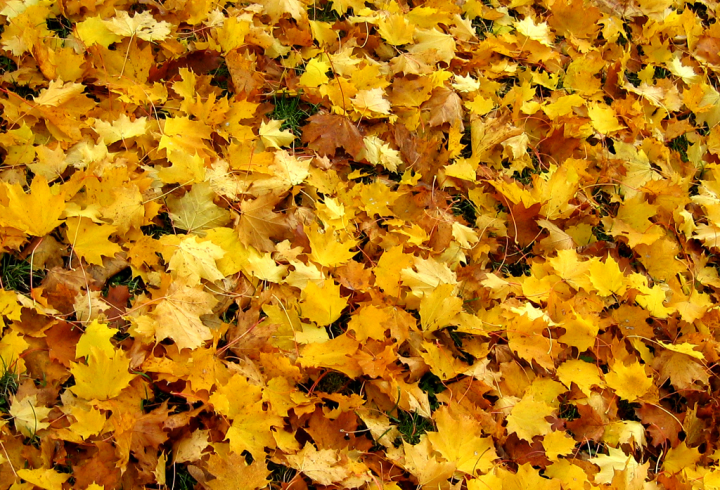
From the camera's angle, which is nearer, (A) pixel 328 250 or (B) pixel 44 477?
(B) pixel 44 477

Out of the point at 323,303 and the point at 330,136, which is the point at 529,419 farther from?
the point at 330,136

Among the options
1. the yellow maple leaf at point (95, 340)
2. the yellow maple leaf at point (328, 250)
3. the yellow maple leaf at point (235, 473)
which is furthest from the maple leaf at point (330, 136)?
the yellow maple leaf at point (235, 473)

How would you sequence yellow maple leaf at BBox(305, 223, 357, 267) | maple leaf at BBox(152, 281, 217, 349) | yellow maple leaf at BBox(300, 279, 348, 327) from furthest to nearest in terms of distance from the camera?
yellow maple leaf at BBox(305, 223, 357, 267) < yellow maple leaf at BBox(300, 279, 348, 327) < maple leaf at BBox(152, 281, 217, 349)

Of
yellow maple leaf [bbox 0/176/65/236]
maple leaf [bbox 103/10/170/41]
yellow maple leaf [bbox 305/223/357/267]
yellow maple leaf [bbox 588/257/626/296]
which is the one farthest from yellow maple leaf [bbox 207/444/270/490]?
maple leaf [bbox 103/10/170/41]

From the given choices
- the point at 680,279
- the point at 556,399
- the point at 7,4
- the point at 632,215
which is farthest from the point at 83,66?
the point at 680,279

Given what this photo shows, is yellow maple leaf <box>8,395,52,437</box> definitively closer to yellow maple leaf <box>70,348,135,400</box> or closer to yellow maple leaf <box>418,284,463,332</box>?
yellow maple leaf <box>70,348,135,400</box>

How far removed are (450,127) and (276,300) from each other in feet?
3.53

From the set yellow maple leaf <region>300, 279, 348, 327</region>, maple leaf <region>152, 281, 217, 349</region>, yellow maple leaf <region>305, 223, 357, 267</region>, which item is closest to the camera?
maple leaf <region>152, 281, 217, 349</region>

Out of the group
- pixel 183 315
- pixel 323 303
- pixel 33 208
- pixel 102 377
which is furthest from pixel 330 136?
pixel 102 377

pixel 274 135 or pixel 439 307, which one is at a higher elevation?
pixel 274 135

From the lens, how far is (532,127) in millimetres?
2486

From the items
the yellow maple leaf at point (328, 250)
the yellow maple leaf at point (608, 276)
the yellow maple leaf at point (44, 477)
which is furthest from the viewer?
the yellow maple leaf at point (608, 276)

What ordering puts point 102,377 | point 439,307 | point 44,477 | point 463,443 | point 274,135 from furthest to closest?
point 274,135 < point 439,307 < point 463,443 < point 102,377 < point 44,477

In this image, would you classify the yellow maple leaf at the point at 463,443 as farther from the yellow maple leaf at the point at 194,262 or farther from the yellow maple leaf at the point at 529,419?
the yellow maple leaf at the point at 194,262
